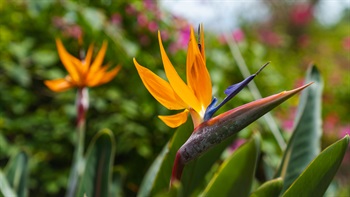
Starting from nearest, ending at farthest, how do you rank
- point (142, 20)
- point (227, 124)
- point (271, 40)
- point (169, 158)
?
point (227, 124), point (169, 158), point (142, 20), point (271, 40)

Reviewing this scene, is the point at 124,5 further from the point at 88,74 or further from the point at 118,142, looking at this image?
the point at 88,74

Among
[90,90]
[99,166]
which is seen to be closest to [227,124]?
[99,166]

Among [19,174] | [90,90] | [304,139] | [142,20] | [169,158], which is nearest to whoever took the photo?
[169,158]

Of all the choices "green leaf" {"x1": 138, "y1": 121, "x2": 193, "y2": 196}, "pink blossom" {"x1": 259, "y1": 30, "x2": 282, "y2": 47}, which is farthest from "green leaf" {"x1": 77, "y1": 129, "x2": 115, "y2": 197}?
"pink blossom" {"x1": 259, "y1": 30, "x2": 282, "y2": 47}

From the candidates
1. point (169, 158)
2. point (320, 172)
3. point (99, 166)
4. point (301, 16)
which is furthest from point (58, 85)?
point (301, 16)

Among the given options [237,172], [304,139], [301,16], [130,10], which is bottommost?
[301,16]

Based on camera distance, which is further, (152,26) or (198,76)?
(152,26)

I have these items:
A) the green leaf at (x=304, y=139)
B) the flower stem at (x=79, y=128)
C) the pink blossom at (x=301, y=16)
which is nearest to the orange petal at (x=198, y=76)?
the green leaf at (x=304, y=139)

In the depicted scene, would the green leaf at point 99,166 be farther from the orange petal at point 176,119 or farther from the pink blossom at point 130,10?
the pink blossom at point 130,10

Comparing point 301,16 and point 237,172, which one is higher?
point 237,172

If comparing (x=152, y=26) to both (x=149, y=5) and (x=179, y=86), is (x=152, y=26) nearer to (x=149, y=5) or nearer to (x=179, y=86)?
(x=149, y=5)
